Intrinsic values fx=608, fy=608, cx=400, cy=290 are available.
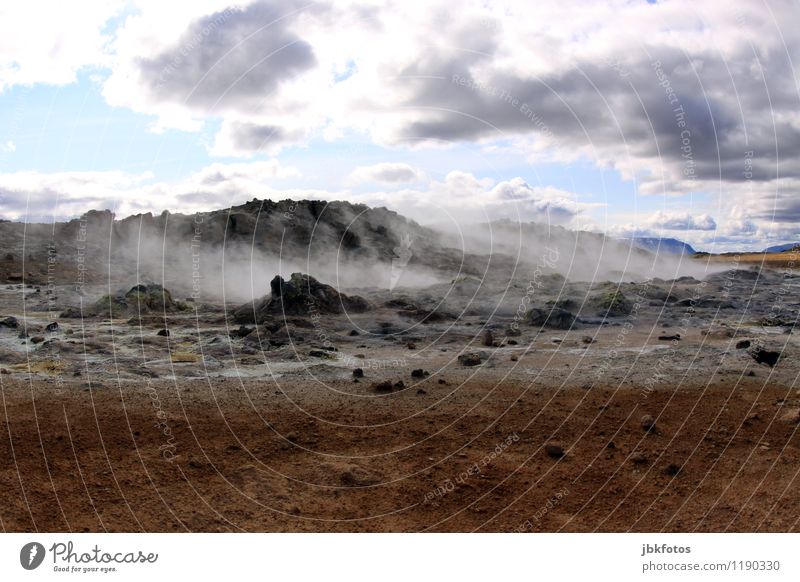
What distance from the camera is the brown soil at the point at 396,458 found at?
11.5 metres

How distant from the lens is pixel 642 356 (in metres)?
22.5

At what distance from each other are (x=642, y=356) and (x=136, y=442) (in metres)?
17.3

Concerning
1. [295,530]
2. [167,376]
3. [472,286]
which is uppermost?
[472,286]

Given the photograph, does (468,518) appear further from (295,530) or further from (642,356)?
(642,356)

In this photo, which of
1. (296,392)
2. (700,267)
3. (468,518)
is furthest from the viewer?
(700,267)

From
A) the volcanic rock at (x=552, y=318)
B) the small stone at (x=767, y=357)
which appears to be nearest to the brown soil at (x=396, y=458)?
the small stone at (x=767, y=357)

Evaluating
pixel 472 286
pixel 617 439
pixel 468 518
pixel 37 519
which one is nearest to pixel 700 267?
pixel 472 286

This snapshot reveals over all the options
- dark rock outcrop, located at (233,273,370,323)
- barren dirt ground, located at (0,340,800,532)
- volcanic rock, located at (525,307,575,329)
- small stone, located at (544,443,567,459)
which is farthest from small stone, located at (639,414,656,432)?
dark rock outcrop, located at (233,273,370,323)

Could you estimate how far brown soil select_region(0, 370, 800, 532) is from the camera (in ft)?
37.9

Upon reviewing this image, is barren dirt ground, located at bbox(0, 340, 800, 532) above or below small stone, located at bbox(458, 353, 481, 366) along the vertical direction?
below

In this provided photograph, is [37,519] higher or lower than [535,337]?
lower

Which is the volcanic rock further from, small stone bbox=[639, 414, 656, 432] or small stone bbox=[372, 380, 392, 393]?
small stone bbox=[639, 414, 656, 432]

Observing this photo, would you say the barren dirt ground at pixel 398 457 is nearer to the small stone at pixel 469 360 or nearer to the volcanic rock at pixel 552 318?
the small stone at pixel 469 360

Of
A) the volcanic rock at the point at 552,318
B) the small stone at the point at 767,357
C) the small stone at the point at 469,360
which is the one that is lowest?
the small stone at the point at 469,360
